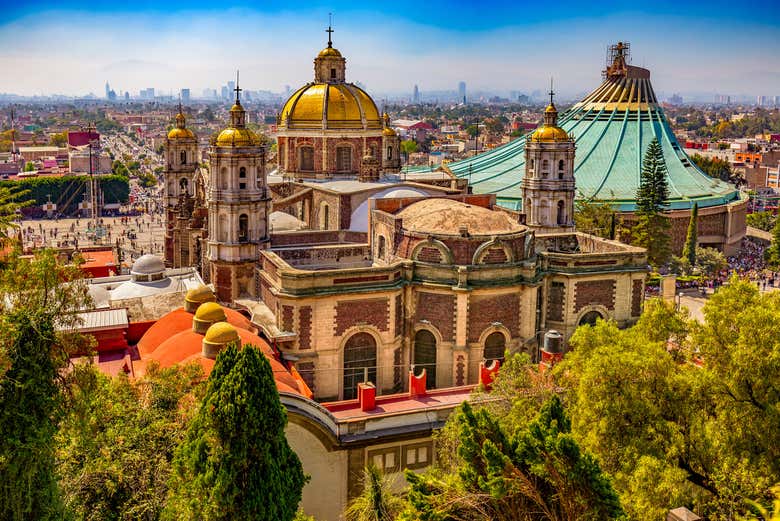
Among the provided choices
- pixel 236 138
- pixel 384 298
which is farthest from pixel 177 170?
pixel 384 298

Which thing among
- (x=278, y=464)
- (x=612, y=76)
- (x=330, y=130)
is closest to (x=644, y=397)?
(x=278, y=464)

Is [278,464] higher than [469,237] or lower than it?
lower

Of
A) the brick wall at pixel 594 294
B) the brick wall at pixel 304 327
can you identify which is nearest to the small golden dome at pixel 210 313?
the brick wall at pixel 304 327

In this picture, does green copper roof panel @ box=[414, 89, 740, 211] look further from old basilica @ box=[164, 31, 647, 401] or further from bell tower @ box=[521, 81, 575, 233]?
old basilica @ box=[164, 31, 647, 401]

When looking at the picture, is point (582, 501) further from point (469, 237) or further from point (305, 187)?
point (305, 187)

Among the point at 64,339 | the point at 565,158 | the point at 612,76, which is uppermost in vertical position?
the point at 612,76

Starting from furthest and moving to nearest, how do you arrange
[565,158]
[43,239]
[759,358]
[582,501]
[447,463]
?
1. [43,239]
2. [565,158]
3. [447,463]
4. [759,358]
5. [582,501]

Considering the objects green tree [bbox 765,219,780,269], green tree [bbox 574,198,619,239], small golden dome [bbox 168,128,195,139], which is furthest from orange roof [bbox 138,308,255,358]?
green tree [bbox 765,219,780,269]
